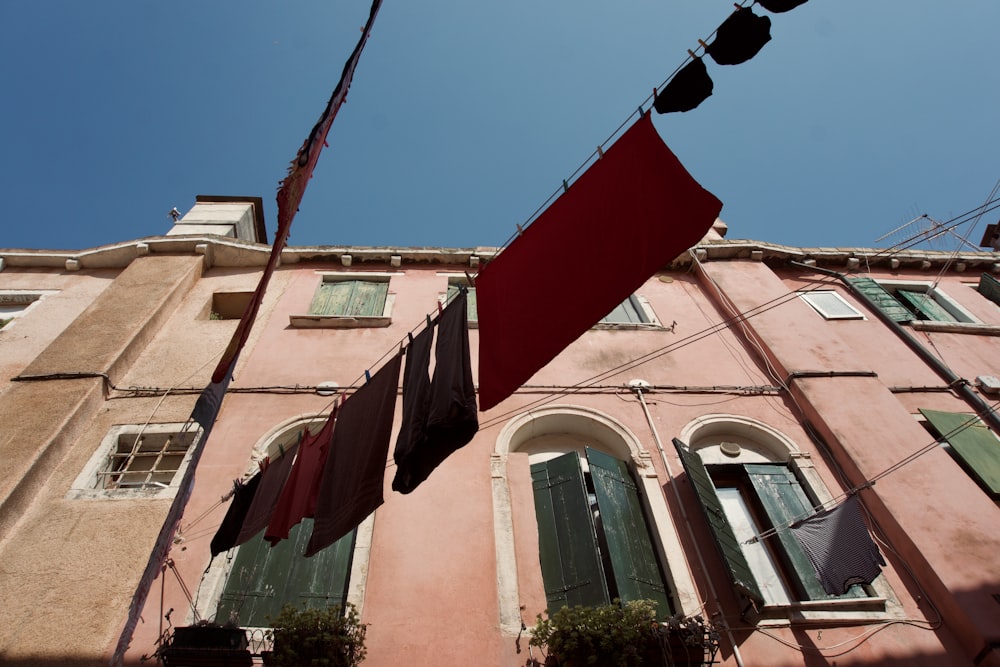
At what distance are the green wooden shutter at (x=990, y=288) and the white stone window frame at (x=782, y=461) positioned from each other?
6.72 m

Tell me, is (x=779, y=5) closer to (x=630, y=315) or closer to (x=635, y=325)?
(x=635, y=325)

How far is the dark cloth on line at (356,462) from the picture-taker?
4.49 meters

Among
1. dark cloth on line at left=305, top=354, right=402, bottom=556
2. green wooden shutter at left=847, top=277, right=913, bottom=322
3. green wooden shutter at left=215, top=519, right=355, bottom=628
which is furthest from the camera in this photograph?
green wooden shutter at left=847, top=277, right=913, bottom=322

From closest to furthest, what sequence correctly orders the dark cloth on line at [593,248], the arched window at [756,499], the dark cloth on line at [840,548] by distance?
the dark cloth on line at [593,248] < the dark cloth on line at [840,548] < the arched window at [756,499]

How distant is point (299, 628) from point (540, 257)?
3.58 meters

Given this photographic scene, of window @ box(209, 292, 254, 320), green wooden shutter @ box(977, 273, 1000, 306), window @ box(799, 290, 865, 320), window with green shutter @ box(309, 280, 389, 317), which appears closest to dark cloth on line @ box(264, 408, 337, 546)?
window with green shutter @ box(309, 280, 389, 317)

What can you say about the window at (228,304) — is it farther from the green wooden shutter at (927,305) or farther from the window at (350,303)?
the green wooden shutter at (927,305)

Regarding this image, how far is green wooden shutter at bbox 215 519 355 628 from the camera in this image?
18.5 ft

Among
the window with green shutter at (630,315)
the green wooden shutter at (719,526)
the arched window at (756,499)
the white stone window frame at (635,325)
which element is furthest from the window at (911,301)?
the green wooden shutter at (719,526)

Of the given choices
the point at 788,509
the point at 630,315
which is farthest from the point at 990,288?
the point at 788,509

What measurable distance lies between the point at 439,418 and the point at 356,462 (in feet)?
3.69

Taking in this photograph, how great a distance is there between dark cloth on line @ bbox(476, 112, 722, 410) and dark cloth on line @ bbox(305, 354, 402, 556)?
3.09ft

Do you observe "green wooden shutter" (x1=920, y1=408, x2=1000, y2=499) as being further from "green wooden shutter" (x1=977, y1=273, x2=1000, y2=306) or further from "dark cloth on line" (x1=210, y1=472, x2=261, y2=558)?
"dark cloth on line" (x1=210, y1=472, x2=261, y2=558)

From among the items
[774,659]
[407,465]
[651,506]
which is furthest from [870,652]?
[407,465]
